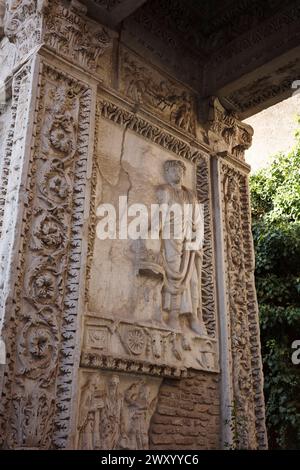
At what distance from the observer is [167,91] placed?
207 inches

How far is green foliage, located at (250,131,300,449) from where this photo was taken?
25.8 ft

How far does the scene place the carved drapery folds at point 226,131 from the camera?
18.5 feet

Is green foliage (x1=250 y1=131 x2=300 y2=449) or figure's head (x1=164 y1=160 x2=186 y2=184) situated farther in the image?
green foliage (x1=250 y1=131 x2=300 y2=449)

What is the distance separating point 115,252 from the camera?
417cm

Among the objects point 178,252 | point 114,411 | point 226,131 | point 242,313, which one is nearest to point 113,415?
point 114,411

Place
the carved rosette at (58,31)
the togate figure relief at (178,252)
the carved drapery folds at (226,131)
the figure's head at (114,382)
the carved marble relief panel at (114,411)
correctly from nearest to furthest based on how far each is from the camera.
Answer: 1. the carved marble relief panel at (114,411)
2. the figure's head at (114,382)
3. the carved rosette at (58,31)
4. the togate figure relief at (178,252)
5. the carved drapery folds at (226,131)

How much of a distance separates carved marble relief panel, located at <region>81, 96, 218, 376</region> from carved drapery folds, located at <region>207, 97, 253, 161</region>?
570 mm

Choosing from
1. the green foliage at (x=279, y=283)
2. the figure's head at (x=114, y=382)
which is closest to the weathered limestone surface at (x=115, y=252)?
the figure's head at (x=114, y=382)

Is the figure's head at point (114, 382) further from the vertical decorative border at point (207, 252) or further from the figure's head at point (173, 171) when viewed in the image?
the figure's head at point (173, 171)

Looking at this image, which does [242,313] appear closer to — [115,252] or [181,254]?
[181,254]

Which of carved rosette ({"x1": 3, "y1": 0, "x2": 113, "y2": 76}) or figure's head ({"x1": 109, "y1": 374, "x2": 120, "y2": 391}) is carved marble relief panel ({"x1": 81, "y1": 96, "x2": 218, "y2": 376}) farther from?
carved rosette ({"x1": 3, "y1": 0, "x2": 113, "y2": 76})

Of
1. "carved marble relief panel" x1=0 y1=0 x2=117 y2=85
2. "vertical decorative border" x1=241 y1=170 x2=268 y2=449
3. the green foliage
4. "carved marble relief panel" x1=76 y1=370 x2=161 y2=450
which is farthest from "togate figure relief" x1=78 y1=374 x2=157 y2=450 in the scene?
the green foliage
